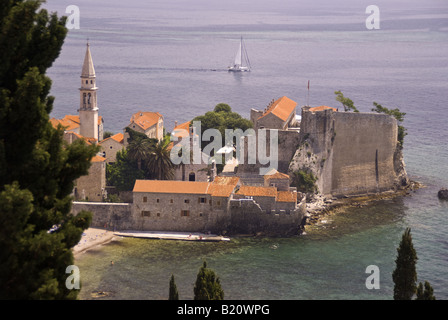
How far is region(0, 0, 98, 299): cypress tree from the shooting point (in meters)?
16.5

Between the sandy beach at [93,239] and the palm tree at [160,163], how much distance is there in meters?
6.25

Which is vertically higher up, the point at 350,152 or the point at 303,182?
the point at 350,152

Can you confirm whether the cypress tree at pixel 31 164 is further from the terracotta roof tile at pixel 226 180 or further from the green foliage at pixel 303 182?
the green foliage at pixel 303 182

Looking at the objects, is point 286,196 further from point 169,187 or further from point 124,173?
point 124,173

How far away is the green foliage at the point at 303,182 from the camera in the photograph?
172ft

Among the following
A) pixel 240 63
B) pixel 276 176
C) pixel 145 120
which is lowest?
pixel 276 176

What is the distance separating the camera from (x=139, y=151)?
167 ft

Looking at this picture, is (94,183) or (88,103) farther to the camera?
(88,103)

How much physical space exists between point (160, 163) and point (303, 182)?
9.87 metres

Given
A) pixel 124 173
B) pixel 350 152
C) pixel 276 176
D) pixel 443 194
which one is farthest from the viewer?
pixel 443 194

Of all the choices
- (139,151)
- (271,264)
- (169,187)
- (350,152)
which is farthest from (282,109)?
(271,264)

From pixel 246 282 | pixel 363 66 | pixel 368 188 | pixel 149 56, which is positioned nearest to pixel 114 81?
pixel 149 56

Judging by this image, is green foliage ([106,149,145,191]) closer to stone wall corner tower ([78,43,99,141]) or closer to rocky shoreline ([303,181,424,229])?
stone wall corner tower ([78,43,99,141])

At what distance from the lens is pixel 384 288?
39.4 m
